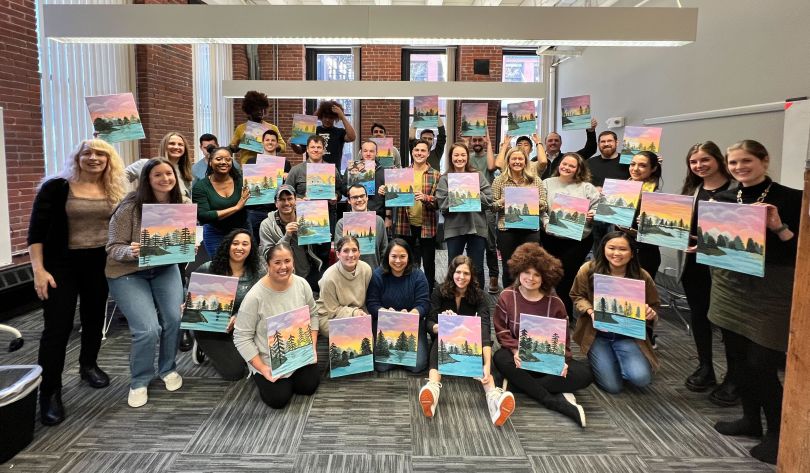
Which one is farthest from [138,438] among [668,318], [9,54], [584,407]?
[668,318]

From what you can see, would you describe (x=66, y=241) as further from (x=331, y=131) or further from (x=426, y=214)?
(x=331, y=131)

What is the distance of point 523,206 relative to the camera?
3.58 meters

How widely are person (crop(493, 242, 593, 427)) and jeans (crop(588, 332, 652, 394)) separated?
0.15 m

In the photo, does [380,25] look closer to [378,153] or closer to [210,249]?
[378,153]

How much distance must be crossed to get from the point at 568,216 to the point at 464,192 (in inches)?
31.0

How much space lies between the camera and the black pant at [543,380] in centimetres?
268

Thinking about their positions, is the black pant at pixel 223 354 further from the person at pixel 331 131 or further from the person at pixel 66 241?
the person at pixel 331 131

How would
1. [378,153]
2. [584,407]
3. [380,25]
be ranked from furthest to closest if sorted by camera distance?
1. [378,153]
2. [380,25]
3. [584,407]

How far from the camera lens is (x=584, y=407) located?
8.72 feet

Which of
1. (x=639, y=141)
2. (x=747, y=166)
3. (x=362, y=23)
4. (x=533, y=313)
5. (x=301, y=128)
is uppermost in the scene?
(x=362, y=23)

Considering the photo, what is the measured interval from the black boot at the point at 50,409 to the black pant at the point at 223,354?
77 centimetres

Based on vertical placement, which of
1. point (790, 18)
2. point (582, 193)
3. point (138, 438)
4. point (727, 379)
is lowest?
point (138, 438)

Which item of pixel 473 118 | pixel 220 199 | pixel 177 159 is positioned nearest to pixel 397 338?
pixel 220 199

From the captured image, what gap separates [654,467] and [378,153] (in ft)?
10.4
